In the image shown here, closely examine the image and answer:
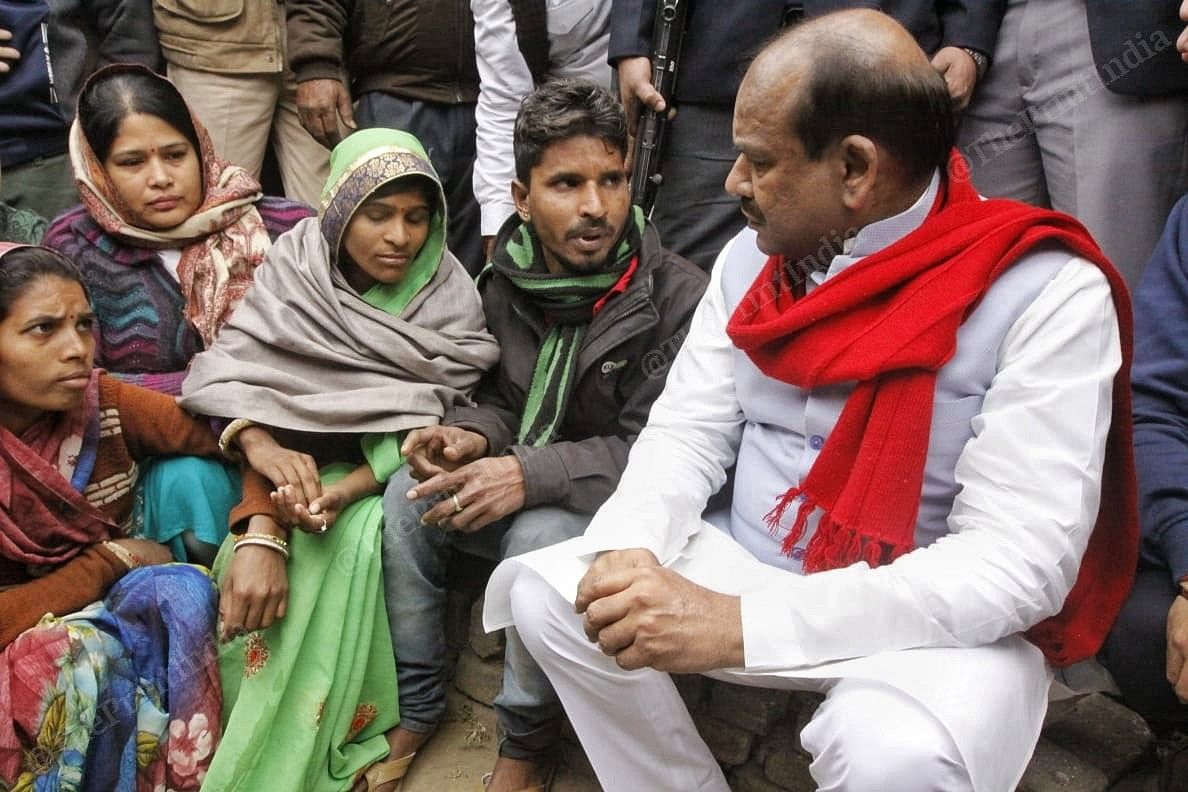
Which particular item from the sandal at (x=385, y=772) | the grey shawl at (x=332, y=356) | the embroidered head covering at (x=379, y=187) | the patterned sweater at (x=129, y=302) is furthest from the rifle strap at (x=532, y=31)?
the sandal at (x=385, y=772)

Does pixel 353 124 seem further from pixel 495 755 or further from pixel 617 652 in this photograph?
pixel 617 652

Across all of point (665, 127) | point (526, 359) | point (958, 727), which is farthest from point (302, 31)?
point (958, 727)

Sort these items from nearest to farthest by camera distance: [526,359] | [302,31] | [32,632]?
[32,632]
[526,359]
[302,31]

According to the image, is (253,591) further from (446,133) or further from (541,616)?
(446,133)

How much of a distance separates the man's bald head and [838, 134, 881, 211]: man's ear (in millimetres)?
25

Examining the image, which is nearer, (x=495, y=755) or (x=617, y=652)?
(x=617, y=652)

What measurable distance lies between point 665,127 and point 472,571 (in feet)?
4.94

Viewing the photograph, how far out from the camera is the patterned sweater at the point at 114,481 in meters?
2.66

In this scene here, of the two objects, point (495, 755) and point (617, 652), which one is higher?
point (617, 652)

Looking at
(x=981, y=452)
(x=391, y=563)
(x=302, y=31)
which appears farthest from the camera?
(x=302, y=31)

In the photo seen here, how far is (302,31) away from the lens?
393 cm

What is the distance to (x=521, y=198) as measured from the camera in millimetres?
3092

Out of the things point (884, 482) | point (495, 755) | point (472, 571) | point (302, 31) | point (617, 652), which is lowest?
point (495, 755)

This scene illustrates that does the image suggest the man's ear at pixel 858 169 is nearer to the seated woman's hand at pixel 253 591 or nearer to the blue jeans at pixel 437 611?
the blue jeans at pixel 437 611
